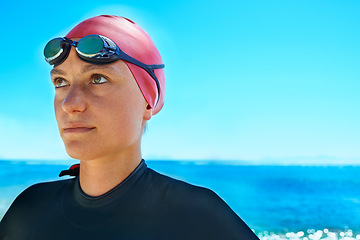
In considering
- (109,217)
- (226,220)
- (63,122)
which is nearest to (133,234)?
(109,217)

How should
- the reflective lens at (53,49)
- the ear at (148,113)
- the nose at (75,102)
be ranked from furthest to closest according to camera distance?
the ear at (148,113)
the reflective lens at (53,49)
the nose at (75,102)

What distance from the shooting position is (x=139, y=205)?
204cm

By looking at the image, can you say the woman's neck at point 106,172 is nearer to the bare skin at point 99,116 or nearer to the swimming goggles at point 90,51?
the bare skin at point 99,116

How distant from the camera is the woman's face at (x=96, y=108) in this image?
1.92m

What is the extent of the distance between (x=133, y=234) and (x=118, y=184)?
29cm

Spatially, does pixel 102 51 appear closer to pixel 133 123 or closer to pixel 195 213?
pixel 133 123

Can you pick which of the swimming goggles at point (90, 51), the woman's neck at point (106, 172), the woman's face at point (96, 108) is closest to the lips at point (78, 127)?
the woman's face at point (96, 108)

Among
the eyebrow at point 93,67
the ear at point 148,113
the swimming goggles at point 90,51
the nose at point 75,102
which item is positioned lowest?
the nose at point 75,102

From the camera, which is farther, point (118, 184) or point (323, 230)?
point (323, 230)

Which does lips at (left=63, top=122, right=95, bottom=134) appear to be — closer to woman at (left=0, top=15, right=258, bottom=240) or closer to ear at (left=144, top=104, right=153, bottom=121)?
Result: woman at (left=0, top=15, right=258, bottom=240)

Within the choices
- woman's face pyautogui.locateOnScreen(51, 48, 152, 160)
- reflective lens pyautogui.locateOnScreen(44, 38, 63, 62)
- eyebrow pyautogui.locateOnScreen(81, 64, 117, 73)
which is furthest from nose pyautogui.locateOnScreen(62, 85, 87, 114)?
reflective lens pyautogui.locateOnScreen(44, 38, 63, 62)

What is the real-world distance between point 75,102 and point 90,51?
0.86 feet

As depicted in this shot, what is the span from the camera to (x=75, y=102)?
1900mm

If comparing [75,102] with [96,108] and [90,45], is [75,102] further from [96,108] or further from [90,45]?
[90,45]
